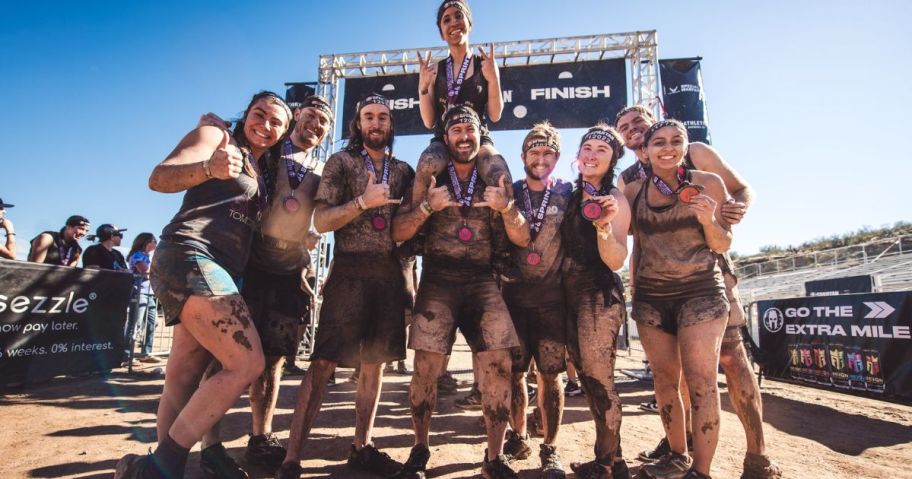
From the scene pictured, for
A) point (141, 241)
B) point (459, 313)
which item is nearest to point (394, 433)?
point (459, 313)

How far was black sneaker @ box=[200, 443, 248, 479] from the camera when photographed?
281 cm

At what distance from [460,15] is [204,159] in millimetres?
2557

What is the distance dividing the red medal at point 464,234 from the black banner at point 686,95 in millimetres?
8378

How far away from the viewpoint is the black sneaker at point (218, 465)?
2.81m

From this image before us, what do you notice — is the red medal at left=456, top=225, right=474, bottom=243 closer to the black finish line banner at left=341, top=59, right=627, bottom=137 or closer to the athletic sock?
the athletic sock

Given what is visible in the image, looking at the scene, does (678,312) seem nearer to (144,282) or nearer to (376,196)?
(376,196)

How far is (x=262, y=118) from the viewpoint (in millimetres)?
2982

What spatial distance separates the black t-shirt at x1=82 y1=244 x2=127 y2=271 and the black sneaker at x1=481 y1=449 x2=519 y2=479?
8.54 metres

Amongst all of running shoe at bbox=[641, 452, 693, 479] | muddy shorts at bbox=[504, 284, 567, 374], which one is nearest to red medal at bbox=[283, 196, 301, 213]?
muddy shorts at bbox=[504, 284, 567, 374]

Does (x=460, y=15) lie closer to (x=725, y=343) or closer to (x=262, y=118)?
(x=262, y=118)

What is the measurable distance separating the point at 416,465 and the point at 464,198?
198 cm

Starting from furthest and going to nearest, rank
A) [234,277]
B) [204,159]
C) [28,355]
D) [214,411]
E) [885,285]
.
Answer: [885,285] < [28,355] < [234,277] < [204,159] < [214,411]

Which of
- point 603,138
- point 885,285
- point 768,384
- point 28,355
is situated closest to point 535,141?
point 603,138

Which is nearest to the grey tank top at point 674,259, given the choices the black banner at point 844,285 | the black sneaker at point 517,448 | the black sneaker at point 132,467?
the black sneaker at point 517,448
